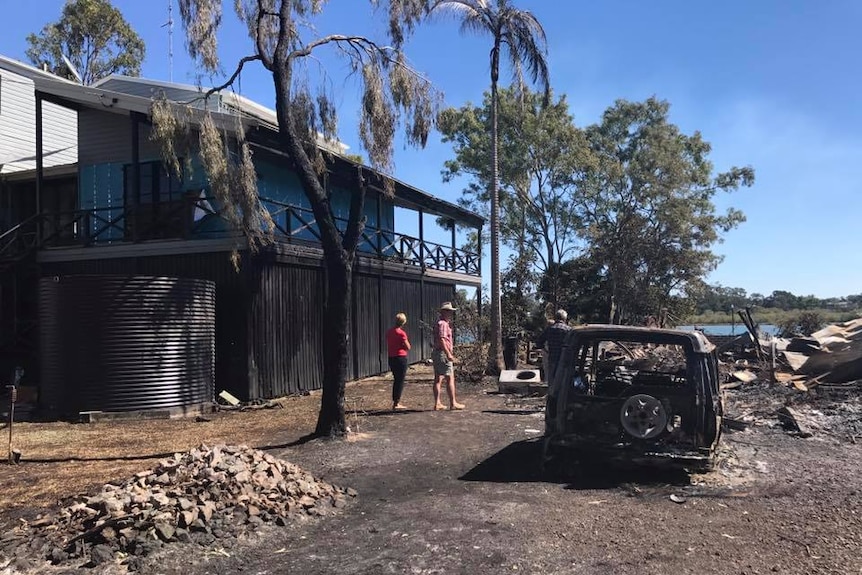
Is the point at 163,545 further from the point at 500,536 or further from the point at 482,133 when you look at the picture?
the point at 482,133

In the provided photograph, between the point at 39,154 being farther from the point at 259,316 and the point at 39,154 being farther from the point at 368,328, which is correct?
the point at 368,328

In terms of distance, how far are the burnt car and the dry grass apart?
149 inches

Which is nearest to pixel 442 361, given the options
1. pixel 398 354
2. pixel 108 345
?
pixel 398 354

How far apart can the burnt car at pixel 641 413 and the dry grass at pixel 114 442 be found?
3784 millimetres

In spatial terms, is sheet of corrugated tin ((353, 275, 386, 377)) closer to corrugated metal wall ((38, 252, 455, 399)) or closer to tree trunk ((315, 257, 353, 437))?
corrugated metal wall ((38, 252, 455, 399))

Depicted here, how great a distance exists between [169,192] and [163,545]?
11599 mm

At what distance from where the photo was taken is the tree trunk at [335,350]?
28.5ft

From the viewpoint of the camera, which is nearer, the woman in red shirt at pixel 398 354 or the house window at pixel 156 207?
the woman in red shirt at pixel 398 354

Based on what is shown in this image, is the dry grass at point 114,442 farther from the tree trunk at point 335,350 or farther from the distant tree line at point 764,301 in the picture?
the distant tree line at point 764,301

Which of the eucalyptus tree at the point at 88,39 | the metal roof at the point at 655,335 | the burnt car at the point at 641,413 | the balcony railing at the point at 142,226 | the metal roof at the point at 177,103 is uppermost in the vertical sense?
the eucalyptus tree at the point at 88,39

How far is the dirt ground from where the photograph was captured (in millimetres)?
4363

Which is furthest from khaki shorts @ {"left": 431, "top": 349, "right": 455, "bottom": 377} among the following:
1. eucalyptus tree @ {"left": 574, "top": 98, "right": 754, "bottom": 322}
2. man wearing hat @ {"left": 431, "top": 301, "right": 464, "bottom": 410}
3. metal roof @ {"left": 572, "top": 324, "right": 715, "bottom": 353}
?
eucalyptus tree @ {"left": 574, "top": 98, "right": 754, "bottom": 322}

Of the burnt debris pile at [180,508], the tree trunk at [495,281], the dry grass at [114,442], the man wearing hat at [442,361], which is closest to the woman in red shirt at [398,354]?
the man wearing hat at [442,361]

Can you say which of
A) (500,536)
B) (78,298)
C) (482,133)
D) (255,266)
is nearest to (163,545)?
(500,536)
